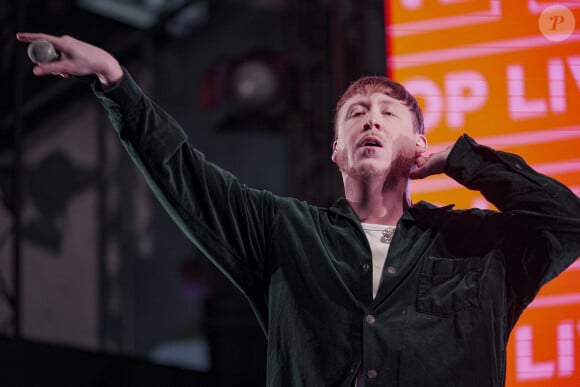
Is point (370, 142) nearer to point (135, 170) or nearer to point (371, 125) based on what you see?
point (371, 125)

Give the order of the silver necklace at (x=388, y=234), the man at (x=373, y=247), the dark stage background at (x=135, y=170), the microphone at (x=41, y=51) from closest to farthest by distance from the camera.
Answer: the microphone at (x=41, y=51), the man at (x=373, y=247), the silver necklace at (x=388, y=234), the dark stage background at (x=135, y=170)

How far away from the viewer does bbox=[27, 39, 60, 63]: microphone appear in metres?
1.39

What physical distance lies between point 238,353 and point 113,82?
379cm

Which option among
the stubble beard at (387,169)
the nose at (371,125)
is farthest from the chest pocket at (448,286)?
the nose at (371,125)

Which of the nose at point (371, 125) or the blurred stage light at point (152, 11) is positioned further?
the blurred stage light at point (152, 11)

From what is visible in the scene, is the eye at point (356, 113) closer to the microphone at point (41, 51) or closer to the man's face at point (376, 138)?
the man's face at point (376, 138)

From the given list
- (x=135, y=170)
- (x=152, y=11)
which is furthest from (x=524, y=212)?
(x=152, y=11)

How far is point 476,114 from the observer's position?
7.30 ft

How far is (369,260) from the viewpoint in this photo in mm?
1648

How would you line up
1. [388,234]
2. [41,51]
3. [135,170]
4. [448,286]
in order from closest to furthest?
[41,51]
[448,286]
[388,234]
[135,170]

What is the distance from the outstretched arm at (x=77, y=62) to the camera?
1421 mm

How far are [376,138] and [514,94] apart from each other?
2.09 feet

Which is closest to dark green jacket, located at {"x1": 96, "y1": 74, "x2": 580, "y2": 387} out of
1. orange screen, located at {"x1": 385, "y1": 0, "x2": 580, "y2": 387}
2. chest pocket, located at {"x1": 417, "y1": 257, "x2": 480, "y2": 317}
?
chest pocket, located at {"x1": 417, "y1": 257, "x2": 480, "y2": 317}

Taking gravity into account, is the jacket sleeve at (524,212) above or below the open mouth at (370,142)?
below
